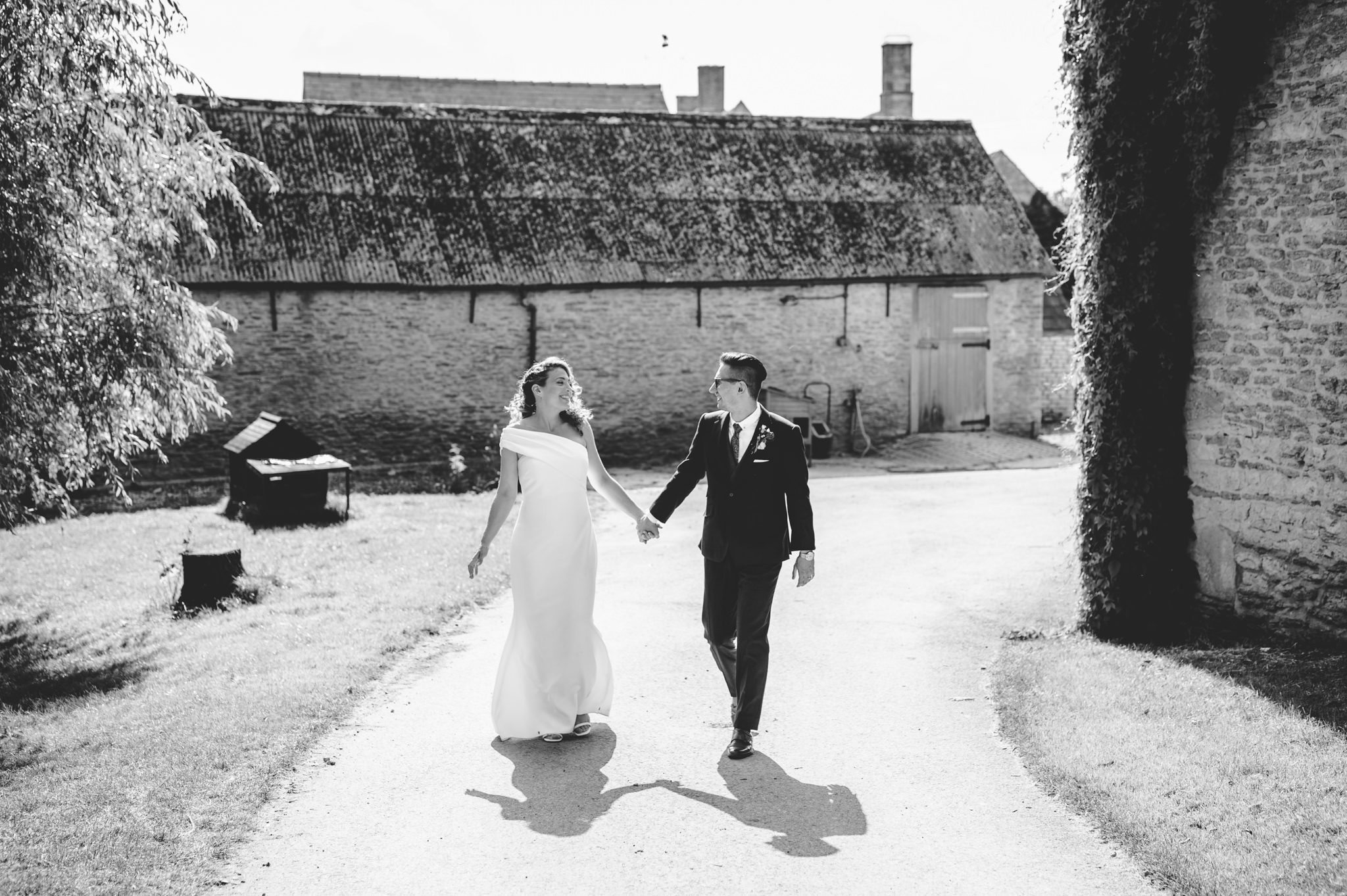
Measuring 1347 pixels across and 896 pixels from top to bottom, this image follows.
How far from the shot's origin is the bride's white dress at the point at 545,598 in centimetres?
669

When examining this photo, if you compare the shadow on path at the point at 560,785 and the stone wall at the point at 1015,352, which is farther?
the stone wall at the point at 1015,352

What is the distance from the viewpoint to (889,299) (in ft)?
74.8

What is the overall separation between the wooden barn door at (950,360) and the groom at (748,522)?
56.0 ft

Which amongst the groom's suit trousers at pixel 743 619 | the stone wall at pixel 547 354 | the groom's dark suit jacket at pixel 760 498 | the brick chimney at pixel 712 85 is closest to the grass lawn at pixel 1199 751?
the groom's suit trousers at pixel 743 619

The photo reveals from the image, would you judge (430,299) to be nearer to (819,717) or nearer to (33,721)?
(33,721)

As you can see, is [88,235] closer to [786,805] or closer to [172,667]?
[172,667]

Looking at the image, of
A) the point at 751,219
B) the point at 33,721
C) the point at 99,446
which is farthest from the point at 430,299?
the point at 33,721

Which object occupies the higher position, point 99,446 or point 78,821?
point 99,446

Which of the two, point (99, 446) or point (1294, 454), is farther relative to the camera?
point (99, 446)

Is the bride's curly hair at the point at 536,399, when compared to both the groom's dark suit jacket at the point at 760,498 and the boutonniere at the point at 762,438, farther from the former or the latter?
the boutonniere at the point at 762,438

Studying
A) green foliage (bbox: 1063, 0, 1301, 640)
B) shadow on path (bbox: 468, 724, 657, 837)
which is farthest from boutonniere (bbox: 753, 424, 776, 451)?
green foliage (bbox: 1063, 0, 1301, 640)

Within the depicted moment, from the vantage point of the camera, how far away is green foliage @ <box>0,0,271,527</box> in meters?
9.91

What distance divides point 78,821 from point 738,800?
3.05 meters

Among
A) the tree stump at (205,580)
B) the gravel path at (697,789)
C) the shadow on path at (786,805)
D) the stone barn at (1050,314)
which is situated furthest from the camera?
the stone barn at (1050,314)
